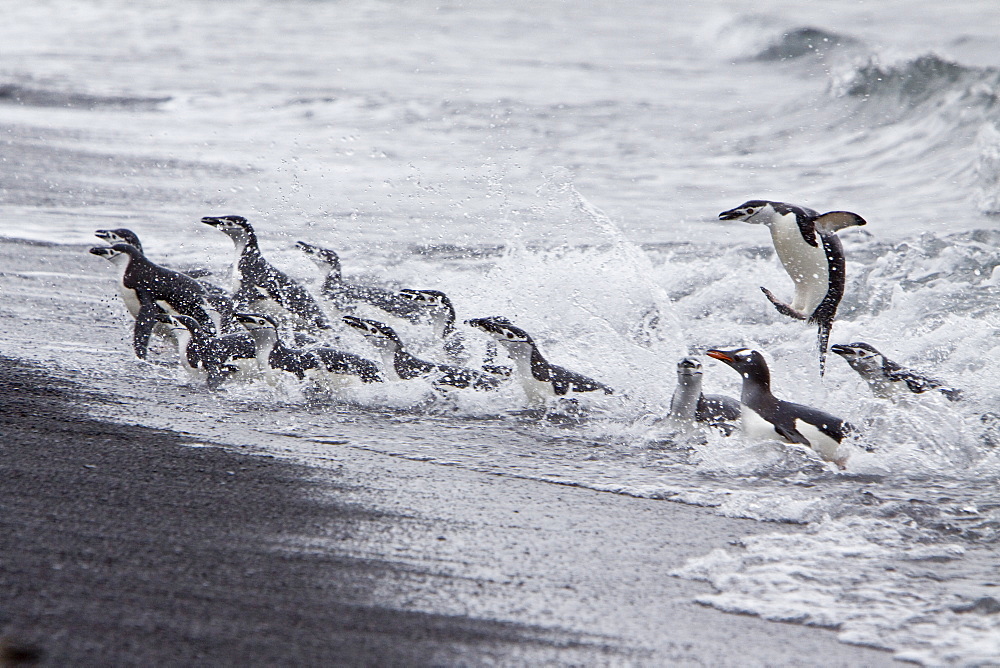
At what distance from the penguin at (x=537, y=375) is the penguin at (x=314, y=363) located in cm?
68

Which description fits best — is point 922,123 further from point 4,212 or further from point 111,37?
point 111,37

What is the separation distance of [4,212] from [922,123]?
452 inches

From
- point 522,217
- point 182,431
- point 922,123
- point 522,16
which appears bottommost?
point 182,431

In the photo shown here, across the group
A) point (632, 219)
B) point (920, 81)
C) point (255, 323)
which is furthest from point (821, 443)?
point (920, 81)

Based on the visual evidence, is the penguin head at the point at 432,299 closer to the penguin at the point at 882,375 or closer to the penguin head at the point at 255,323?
the penguin head at the point at 255,323

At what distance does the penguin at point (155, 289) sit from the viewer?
6.48 meters

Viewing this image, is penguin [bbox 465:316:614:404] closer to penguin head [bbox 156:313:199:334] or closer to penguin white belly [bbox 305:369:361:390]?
penguin white belly [bbox 305:369:361:390]

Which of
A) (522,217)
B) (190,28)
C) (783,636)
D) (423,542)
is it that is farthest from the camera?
(190,28)

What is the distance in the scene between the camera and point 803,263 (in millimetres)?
5980

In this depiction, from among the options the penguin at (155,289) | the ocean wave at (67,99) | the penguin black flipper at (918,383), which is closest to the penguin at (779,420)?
the penguin black flipper at (918,383)

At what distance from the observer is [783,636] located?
313 cm

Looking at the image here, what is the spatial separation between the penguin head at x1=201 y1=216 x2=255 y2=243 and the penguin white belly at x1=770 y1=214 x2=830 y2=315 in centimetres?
333

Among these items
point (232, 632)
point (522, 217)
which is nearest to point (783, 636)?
point (232, 632)

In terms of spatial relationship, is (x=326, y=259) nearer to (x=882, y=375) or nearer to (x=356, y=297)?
(x=356, y=297)
